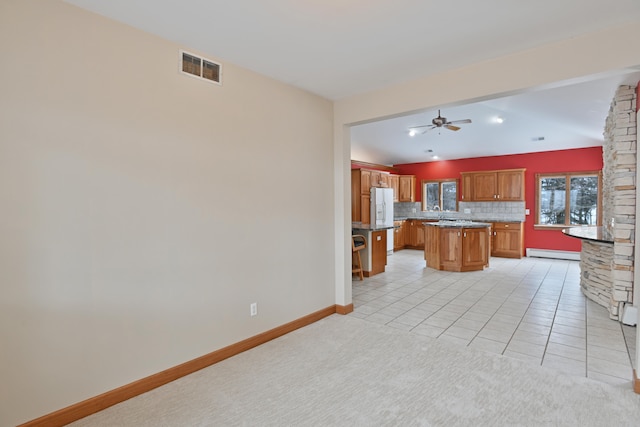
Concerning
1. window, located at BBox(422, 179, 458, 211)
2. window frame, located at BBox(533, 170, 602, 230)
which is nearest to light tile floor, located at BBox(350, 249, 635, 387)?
window frame, located at BBox(533, 170, 602, 230)

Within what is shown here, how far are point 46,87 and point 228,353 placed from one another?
2371mm

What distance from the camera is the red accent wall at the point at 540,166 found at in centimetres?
751

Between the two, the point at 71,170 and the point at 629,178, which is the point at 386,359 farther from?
the point at 629,178

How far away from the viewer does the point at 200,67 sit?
2736mm

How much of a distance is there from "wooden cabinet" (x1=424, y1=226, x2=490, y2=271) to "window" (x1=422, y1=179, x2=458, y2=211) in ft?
8.60

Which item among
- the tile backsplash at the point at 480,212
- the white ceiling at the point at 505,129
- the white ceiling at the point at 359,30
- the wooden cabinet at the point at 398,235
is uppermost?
the white ceiling at the point at 505,129

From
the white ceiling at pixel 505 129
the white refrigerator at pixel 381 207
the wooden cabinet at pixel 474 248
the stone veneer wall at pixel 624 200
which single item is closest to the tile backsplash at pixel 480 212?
the white ceiling at pixel 505 129

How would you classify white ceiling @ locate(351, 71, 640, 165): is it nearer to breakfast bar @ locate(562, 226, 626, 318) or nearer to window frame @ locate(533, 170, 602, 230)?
window frame @ locate(533, 170, 602, 230)

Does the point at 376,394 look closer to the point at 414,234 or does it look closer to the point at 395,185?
the point at 414,234

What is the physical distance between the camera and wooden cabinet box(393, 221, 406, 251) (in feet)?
31.0

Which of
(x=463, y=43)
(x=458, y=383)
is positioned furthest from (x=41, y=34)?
(x=458, y=383)

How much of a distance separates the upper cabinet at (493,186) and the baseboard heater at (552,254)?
1.32m

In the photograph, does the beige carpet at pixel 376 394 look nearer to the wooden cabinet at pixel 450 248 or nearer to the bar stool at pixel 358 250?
the bar stool at pixel 358 250

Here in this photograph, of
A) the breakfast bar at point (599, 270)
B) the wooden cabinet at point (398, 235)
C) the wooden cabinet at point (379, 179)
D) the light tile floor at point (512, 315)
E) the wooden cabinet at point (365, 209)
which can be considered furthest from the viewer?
the wooden cabinet at point (398, 235)
